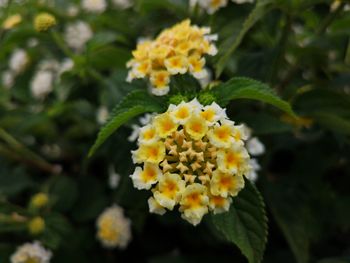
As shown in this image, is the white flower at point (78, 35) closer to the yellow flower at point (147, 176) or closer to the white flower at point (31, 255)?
the white flower at point (31, 255)

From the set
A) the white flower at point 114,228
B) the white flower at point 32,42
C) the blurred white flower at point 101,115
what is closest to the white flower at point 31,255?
the white flower at point 114,228

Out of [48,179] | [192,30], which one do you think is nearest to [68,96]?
[48,179]

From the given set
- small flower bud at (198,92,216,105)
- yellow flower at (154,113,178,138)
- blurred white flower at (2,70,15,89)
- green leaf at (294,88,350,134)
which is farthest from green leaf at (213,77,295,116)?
blurred white flower at (2,70,15,89)

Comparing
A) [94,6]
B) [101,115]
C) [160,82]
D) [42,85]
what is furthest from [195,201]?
[94,6]

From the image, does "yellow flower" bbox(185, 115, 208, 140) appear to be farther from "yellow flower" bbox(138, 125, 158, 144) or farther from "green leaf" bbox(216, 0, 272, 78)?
"green leaf" bbox(216, 0, 272, 78)

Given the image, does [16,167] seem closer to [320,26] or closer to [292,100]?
[292,100]

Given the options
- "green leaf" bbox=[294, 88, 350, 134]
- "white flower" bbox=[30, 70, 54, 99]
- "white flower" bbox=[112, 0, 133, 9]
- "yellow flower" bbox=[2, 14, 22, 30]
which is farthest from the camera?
"white flower" bbox=[112, 0, 133, 9]
